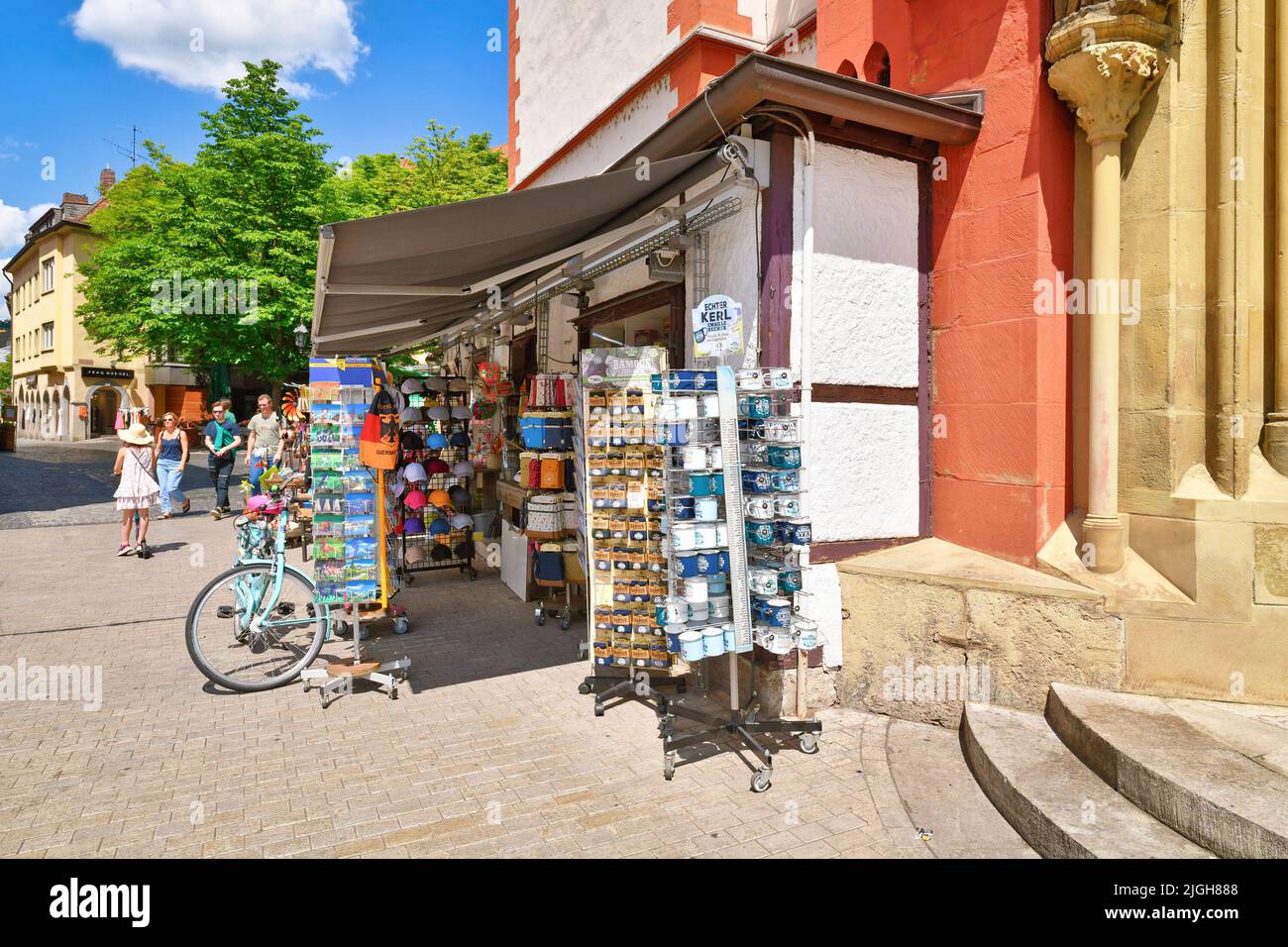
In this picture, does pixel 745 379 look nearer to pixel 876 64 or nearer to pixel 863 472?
pixel 863 472

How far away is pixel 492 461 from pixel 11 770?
549 cm

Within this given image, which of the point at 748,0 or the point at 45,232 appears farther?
the point at 45,232

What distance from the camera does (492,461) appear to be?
8.87m

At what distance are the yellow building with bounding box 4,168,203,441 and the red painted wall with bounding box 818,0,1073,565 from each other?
34690 mm

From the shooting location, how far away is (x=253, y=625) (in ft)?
17.4

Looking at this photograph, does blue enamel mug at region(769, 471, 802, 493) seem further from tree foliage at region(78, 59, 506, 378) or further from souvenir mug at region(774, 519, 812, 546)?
tree foliage at region(78, 59, 506, 378)

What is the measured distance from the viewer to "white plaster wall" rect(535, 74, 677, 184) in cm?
907

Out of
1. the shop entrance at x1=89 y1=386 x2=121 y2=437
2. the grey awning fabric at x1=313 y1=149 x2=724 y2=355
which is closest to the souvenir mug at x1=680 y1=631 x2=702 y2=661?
the grey awning fabric at x1=313 y1=149 x2=724 y2=355

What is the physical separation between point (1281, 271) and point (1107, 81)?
145 cm

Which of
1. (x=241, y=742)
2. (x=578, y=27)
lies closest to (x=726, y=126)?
(x=241, y=742)
